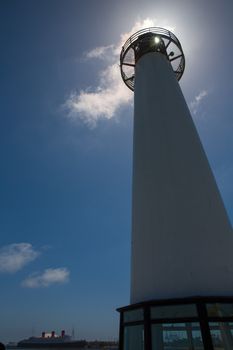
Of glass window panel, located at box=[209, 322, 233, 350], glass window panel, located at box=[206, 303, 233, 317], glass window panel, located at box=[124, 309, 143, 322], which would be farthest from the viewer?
glass window panel, located at box=[124, 309, 143, 322]

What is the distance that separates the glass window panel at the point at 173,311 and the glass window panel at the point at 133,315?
0.33 metres

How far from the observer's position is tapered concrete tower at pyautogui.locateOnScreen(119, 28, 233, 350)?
388 centimetres

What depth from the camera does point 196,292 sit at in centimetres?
406

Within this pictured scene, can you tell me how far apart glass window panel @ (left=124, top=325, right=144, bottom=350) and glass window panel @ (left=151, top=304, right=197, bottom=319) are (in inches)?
16.7

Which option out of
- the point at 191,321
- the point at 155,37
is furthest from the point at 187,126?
the point at 155,37

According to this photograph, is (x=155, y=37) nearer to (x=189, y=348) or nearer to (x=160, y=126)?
(x=160, y=126)

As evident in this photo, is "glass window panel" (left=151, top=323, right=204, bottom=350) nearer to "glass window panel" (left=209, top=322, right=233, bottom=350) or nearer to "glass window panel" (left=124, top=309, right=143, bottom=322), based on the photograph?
"glass window panel" (left=209, top=322, right=233, bottom=350)

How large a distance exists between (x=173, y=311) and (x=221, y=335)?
0.73 m

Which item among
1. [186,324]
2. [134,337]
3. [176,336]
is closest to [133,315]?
[134,337]

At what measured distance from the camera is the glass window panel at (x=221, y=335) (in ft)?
11.9

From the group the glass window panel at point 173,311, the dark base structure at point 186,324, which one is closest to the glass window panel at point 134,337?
the dark base structure at point 186,324

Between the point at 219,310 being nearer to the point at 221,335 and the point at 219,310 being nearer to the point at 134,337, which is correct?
the point at 221,335

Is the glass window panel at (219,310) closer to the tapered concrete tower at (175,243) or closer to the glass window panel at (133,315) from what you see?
the tapered concrete tower at (175,243)

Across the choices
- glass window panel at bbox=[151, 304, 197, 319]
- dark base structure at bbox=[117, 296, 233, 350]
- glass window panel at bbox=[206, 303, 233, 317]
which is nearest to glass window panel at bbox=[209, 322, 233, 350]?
dark base structure at bbox=[117, 296, 233, 350]
